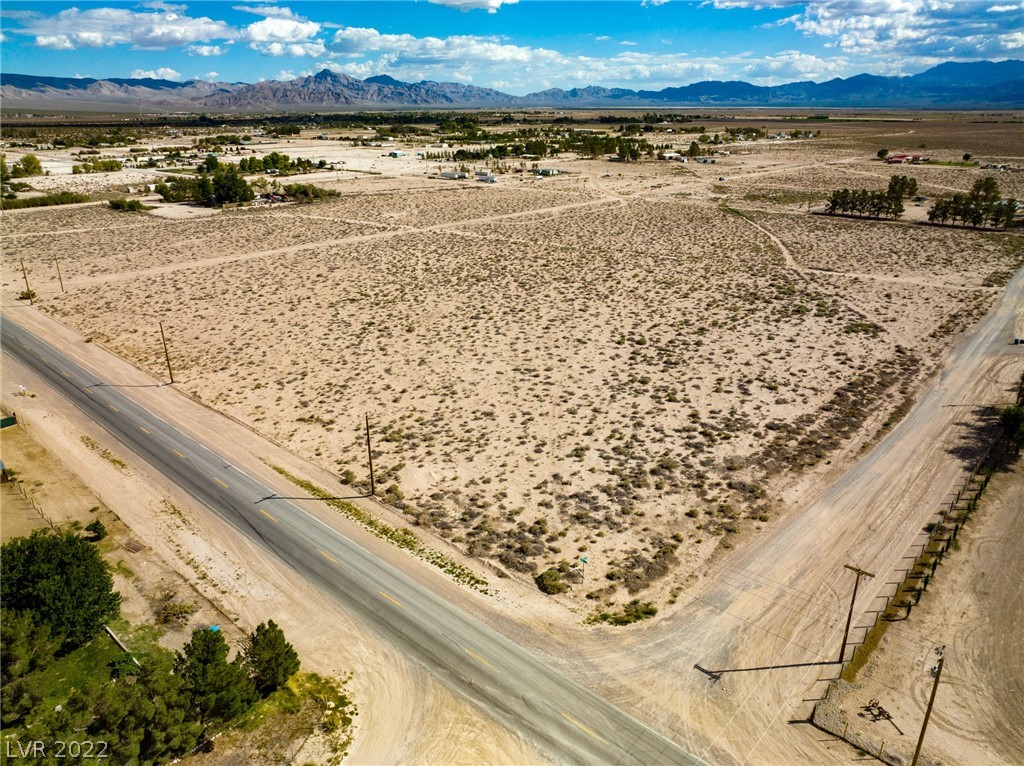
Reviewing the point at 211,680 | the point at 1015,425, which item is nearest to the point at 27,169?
the point at 211,680

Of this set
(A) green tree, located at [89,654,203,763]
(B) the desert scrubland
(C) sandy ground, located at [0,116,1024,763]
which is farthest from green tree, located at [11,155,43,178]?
(A) green tree, located at [89,654,203,763]

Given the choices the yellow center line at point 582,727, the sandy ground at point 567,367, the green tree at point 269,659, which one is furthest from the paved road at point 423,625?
the green tree at point 269,659

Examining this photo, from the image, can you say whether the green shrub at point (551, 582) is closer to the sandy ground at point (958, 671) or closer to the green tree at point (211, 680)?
the sandy ground at point (958, 671)

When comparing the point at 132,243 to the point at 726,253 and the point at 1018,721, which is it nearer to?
the point at 726,253

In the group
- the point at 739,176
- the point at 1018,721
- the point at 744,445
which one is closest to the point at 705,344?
the point at 744,445

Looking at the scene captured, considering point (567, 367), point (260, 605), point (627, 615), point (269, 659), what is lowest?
point (260, 605)

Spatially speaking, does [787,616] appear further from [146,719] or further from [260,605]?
[146,719]

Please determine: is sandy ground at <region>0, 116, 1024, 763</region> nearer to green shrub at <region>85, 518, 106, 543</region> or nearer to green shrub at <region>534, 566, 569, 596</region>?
green shrub at <region>534, 566, 569, 596</region>
